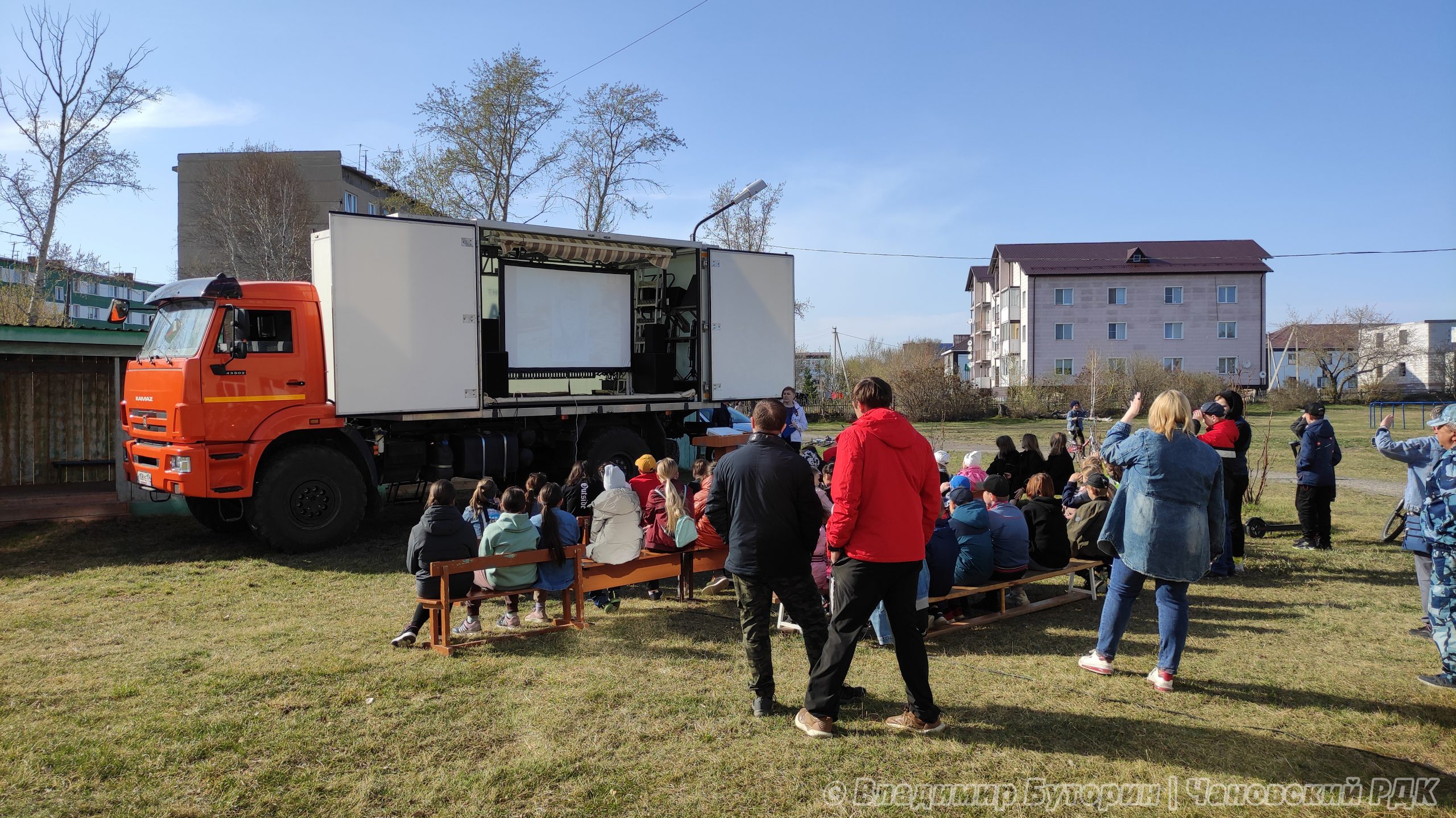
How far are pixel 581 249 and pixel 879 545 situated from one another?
27.3 feet

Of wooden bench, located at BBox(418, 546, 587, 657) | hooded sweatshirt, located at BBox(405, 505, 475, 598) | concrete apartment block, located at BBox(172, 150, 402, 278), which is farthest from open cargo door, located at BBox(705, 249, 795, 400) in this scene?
concrete apartment block, located at BBox(172, 150, 402, 278)

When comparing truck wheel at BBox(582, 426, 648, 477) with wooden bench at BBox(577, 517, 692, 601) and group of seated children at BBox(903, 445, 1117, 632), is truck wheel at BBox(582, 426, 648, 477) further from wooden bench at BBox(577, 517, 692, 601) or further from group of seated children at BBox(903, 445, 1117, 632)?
group of seated children at BBox(903, 445, 1117, 632)

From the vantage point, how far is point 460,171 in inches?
985

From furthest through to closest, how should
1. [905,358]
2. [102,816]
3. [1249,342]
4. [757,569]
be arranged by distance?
[1249,342] < [905,358] < [757,569] < [102,816]

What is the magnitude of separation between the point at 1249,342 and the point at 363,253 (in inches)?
2047

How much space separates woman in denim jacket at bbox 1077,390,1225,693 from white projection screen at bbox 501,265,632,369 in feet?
27.8

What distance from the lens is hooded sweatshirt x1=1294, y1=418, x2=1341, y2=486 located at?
28.2 feet

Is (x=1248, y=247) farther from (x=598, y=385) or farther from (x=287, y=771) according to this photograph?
(x=287, y=771)

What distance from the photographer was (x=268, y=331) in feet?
29.3

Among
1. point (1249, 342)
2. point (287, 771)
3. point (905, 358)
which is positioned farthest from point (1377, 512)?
point (1249, 342)

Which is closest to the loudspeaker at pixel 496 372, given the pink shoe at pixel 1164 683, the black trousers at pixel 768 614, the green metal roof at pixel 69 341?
the green metal roof at pixel 69 341

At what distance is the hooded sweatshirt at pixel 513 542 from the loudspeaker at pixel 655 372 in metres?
6.73

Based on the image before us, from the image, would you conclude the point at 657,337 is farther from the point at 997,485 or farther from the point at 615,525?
the point at 997,485

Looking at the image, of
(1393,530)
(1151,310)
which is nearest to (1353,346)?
(1151,310)
